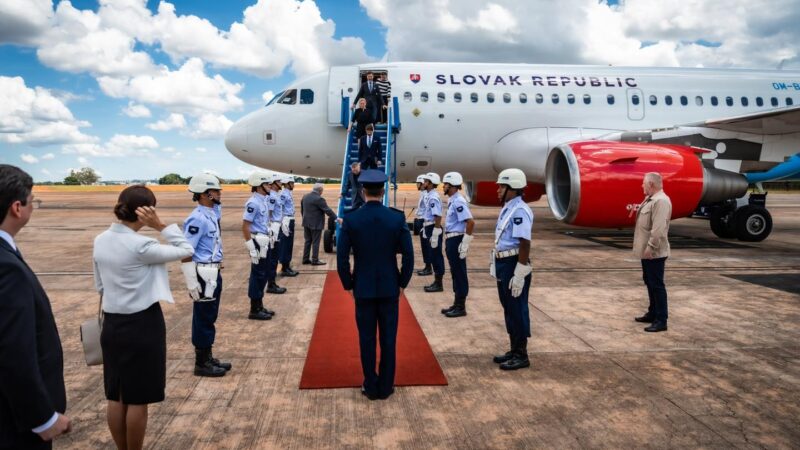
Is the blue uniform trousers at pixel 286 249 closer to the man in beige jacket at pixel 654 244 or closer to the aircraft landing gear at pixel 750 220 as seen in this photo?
the man in beige jacket at pixel 654 244

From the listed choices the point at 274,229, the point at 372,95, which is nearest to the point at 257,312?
the point at 274,229

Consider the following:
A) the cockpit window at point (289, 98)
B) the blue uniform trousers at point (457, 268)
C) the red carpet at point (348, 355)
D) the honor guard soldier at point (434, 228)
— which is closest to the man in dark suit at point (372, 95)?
the cockpit window at point (289, 98)

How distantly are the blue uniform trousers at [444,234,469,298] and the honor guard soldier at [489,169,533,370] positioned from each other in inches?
53.3

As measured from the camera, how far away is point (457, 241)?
6922mm

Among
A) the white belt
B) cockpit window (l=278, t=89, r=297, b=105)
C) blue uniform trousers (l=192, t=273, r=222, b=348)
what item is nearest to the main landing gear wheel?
the white belt

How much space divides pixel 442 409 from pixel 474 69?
36.6 ft

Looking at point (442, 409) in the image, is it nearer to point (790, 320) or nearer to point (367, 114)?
point (790, 320)

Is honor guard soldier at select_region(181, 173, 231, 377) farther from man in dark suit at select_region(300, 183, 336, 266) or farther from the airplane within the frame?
the airplane

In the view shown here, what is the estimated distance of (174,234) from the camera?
3100 mm

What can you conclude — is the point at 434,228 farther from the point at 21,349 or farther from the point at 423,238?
the point at 21,349

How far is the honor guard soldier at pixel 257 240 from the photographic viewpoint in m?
6.34

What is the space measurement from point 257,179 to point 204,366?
3109 mm

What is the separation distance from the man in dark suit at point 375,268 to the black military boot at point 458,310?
227 cm

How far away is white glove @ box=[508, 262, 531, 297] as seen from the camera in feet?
15.5
